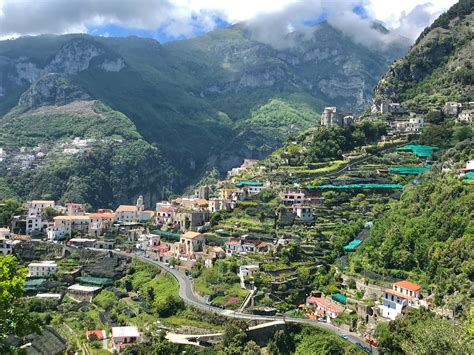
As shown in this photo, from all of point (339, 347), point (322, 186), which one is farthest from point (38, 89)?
point (339, 347)

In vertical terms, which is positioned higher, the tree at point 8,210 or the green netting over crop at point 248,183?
the green netting over crop at point 248,183

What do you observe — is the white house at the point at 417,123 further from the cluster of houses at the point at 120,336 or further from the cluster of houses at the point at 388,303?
the cluster of houses at the point at 120,336

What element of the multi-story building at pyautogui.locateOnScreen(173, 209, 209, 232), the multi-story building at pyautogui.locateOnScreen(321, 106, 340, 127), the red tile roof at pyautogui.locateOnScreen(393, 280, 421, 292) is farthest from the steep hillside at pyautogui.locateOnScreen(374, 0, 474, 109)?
the red tile roof at pyautogui.locateOnScreen(393, 280, 421, 292)

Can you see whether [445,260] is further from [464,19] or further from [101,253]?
[464,19]

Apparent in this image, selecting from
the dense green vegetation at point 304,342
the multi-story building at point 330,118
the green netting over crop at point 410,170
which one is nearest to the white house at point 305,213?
the green netting over crop at point 410,170

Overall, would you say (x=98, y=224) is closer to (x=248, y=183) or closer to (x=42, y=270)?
(x=42, y=270)

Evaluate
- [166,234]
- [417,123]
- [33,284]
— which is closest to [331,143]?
[417,123]
